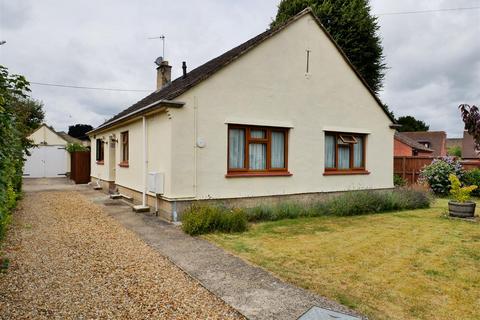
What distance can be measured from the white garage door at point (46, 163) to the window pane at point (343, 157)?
2456cm

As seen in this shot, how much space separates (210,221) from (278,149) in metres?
4.17

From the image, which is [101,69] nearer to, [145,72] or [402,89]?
[145,72]

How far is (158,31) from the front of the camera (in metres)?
17.7

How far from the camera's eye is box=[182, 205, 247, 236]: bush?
7.75 meters

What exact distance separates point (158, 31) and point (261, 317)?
55.9 feet

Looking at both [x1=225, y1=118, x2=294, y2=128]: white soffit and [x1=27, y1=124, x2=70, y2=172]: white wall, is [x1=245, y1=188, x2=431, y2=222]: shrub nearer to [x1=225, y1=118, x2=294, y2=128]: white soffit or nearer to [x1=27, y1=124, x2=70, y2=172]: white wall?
[x1=225, y1=118, x2=294, y2=128]: white soffit

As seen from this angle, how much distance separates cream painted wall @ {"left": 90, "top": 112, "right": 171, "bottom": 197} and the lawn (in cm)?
314

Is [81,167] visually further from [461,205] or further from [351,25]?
[461,205]

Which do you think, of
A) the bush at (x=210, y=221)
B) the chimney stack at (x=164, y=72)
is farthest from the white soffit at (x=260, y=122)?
the chimney stack at (x=164, y=72)

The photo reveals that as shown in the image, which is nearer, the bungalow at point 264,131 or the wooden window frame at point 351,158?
the bungalow at point 264,131

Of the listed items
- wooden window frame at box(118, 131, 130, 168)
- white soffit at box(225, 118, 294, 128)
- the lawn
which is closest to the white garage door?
wooden window frame at box(118, 131, 130, 168)

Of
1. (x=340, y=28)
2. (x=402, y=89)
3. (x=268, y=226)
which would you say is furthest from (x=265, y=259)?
(x=402, y=89)

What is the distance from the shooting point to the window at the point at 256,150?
1026 centimetres

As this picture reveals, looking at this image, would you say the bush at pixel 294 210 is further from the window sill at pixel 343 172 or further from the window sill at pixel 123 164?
the window sill at pixel 123 164
